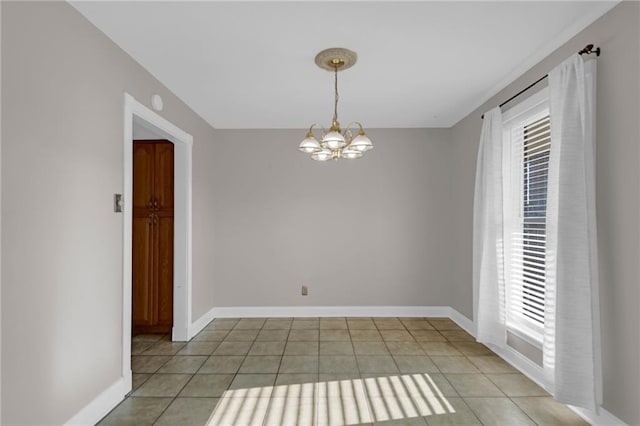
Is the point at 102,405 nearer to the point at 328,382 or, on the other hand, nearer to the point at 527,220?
the point at 328,382

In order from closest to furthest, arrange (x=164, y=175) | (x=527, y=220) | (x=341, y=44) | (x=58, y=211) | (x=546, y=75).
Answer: (x=58, y=211)
(x=341, y=44)
(x=546, y=75)
(x=527, y=220)
(x=164, y=175)

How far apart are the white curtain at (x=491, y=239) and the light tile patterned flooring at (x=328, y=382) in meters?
0.34

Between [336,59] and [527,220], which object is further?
[527,220]

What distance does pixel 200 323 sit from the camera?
4.39 m

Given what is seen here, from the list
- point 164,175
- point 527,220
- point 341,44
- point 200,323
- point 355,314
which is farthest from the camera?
point 355,314

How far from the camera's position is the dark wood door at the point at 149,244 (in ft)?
13.6

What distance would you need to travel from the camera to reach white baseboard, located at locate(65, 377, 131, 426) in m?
2.21

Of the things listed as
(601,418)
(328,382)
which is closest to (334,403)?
(328,382)

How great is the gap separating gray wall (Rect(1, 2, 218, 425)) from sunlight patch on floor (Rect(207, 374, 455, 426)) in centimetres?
95

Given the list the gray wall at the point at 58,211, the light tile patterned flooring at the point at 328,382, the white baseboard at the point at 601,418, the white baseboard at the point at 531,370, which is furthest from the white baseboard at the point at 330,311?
the white baseboard at the point at 601,418

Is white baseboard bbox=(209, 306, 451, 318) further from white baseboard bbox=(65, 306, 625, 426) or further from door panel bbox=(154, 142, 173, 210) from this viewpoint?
door panel bbox=(154, 142, 173, 210)

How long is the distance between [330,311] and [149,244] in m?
2.53

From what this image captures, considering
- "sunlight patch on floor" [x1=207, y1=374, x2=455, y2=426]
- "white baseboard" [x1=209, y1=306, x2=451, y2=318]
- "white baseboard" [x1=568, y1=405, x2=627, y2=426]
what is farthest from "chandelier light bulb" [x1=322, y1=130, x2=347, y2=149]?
"white baseboard" [x1=209, y1=306, x2=451, y2=318]

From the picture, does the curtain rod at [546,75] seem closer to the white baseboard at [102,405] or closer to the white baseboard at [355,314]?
the white baseboard at [355,314]
